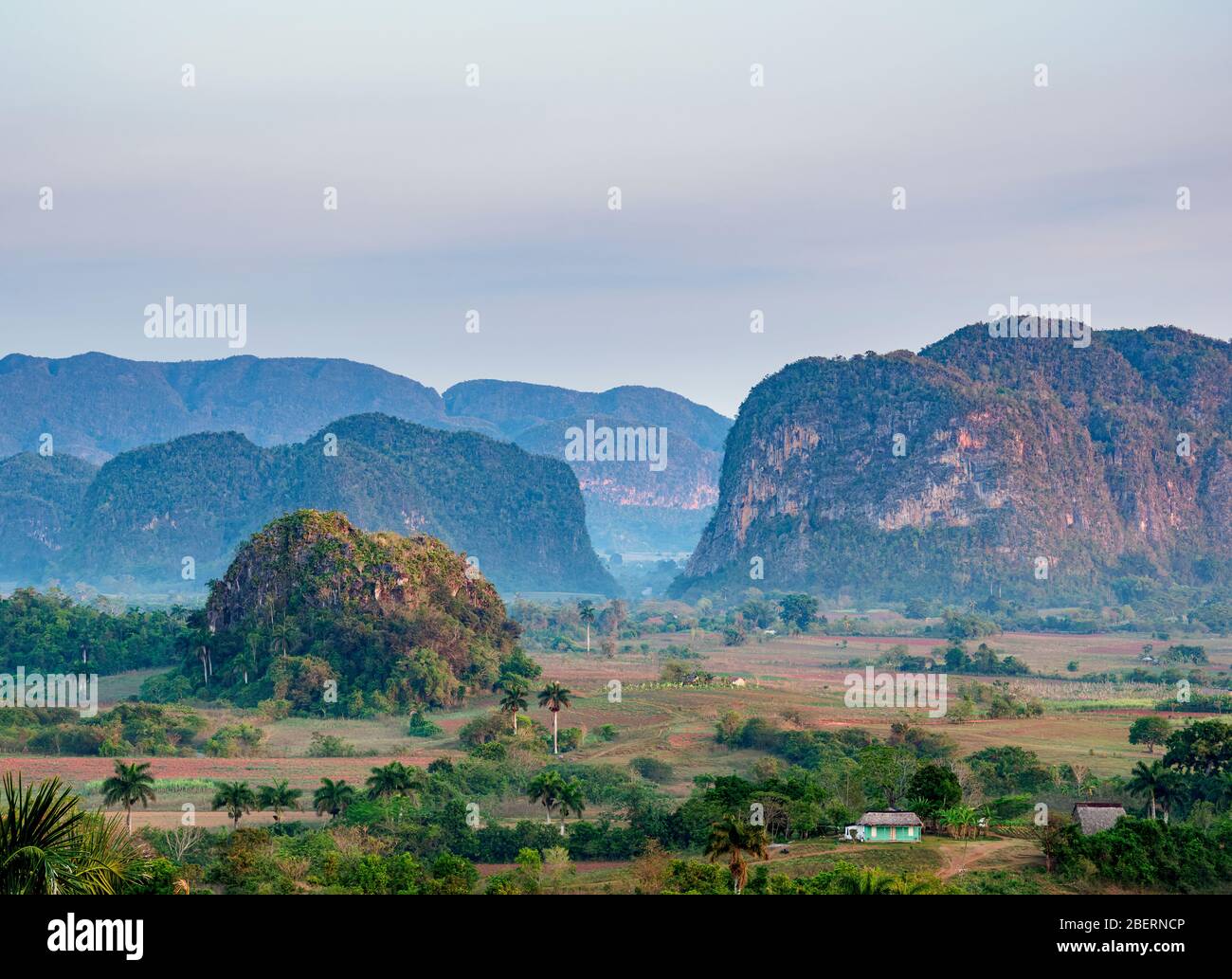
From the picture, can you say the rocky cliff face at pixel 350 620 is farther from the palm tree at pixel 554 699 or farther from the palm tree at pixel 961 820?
the palm tree at pixel 961 820

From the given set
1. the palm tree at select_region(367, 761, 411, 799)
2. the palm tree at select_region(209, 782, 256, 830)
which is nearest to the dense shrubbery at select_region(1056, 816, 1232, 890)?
the palm tree at select_region(367, 761, 411, 799)

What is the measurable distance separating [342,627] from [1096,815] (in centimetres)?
5753

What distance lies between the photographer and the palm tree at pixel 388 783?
4953cm

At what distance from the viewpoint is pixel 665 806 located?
163 feet

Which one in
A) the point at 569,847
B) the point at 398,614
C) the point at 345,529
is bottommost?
the point at 569,847

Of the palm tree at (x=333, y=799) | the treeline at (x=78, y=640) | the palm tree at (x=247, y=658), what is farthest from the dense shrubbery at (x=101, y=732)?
the treeline at (x=78, y=640)

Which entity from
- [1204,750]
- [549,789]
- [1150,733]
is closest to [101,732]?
[549,789]

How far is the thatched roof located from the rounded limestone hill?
45.3 meters

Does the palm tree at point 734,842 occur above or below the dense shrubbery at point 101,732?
above

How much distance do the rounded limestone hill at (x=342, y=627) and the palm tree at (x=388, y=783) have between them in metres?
32.3

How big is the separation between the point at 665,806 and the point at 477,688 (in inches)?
1637

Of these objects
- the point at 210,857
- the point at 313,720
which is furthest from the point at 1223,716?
the point at 210,857

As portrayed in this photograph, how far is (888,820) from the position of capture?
42938 millimetres
